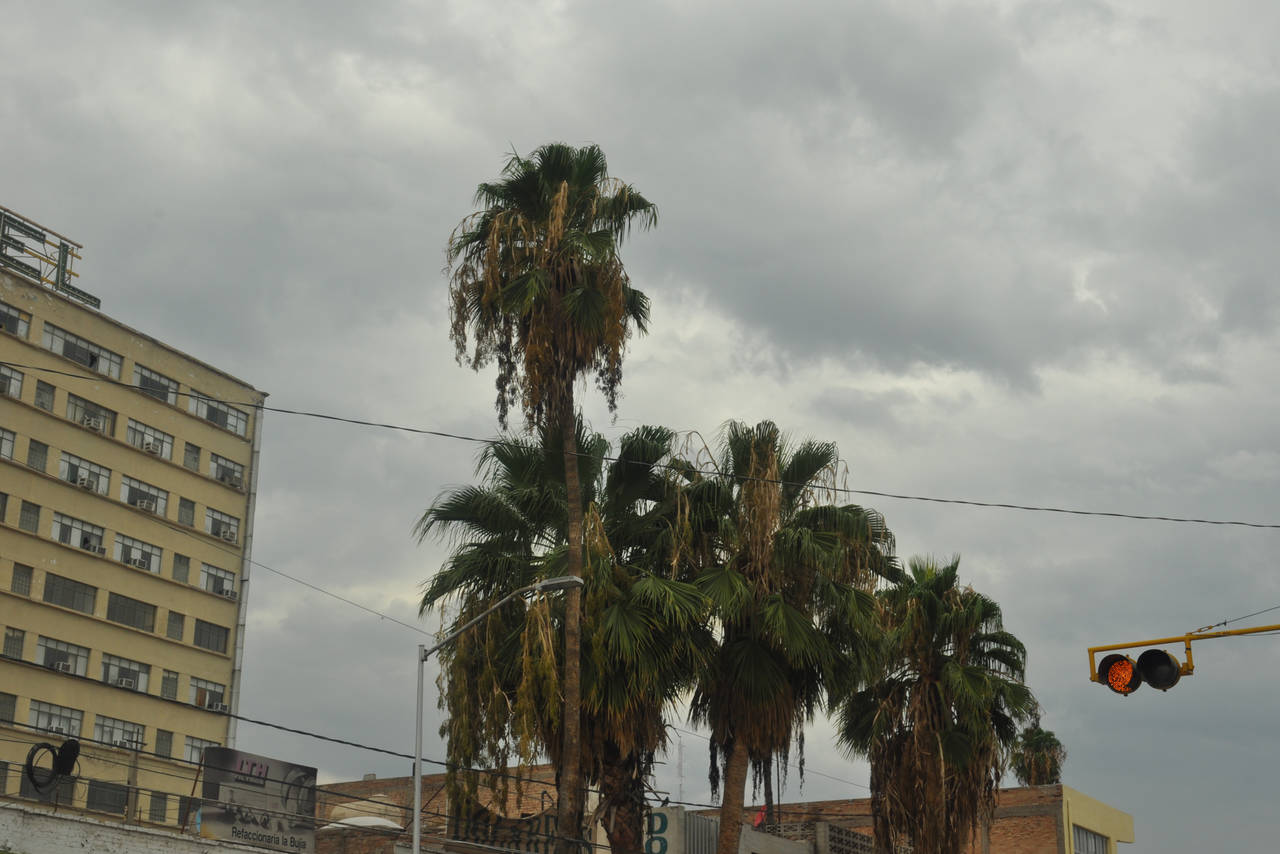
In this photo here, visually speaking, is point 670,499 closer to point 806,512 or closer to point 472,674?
point 806,512

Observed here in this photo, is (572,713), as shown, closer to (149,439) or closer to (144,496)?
(144,496)

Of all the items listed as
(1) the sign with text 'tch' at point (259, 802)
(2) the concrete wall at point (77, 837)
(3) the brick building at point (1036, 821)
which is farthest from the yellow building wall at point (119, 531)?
(2) the concrete wall at point (77, 837)

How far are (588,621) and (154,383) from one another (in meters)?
57.6

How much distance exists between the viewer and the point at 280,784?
3139 centimetres

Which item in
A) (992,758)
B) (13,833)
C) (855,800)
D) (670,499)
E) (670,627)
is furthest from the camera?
(855,800)

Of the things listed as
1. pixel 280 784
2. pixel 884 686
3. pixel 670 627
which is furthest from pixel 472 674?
pixel 884 686

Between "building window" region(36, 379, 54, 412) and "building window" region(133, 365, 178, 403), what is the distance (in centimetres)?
499

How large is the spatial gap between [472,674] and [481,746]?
1.41 metres

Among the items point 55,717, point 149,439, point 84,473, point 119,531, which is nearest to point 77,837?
point 55,717

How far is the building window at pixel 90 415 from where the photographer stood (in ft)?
246

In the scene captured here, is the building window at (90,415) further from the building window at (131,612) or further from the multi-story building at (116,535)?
the building window at (131,612)

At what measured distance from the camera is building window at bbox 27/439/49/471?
72.2 m

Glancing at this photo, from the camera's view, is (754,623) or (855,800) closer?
(754,623)

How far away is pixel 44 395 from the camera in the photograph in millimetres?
73500
